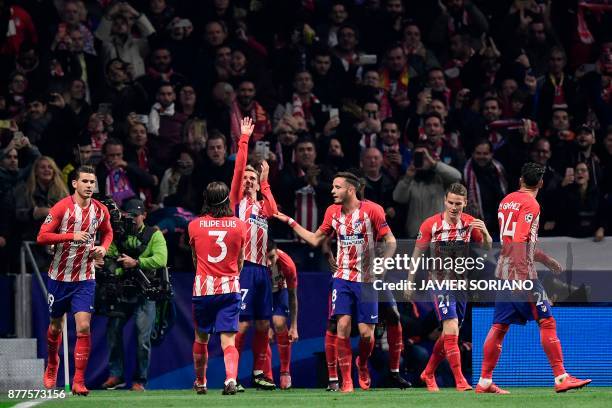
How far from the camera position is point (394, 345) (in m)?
14.8

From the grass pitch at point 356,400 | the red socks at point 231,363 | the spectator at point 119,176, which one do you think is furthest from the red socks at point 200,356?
the spectator at point 119,176

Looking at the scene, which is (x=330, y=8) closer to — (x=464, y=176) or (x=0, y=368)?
(x=464, y=176)

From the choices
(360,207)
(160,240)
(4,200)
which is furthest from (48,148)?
(360,207)

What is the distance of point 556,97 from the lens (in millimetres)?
19703

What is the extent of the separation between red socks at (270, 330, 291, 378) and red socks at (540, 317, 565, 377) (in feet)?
10.4

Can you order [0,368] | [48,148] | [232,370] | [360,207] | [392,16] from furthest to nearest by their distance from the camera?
[392,16] → [48,148] → [0,368] → [360,207] → [232,370]

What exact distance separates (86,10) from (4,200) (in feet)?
14.6

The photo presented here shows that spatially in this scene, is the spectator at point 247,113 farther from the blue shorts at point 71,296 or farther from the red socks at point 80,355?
the red socks at point 80,355

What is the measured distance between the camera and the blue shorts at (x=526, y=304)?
12.9m

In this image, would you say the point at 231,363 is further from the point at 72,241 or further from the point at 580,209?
the point at 580,209

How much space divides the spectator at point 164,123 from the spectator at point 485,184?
3708 millimetres

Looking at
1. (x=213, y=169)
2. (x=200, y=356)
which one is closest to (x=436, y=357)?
(x=200, y=356)

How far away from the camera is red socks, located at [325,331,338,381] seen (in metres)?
14.6

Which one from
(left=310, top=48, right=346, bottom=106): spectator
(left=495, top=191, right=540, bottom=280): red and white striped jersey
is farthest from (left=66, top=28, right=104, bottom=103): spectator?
(left=495, top=191, right=540, bottom=280): red and white striped jersey
